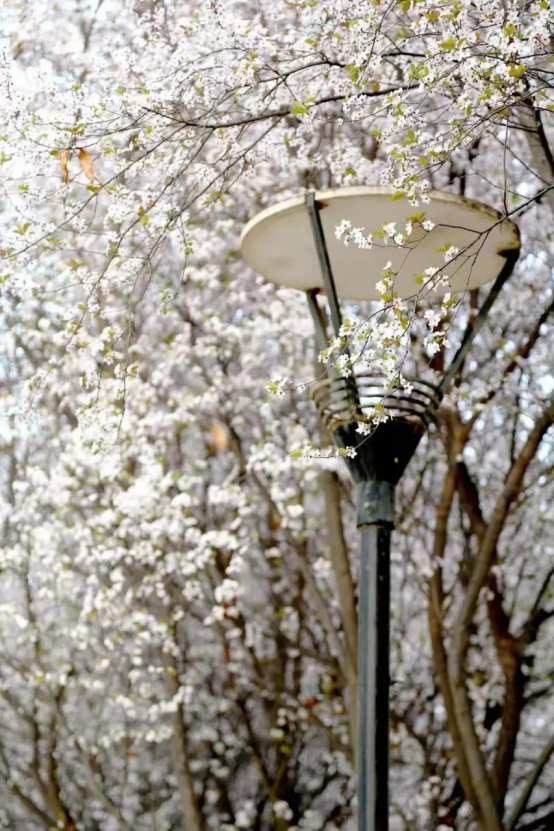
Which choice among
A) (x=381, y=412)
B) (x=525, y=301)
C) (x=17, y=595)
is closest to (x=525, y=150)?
(x=525, y=301)

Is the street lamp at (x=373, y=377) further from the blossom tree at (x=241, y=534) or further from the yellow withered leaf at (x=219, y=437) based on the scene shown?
the yellow withered leaf at (x=219, y=437)

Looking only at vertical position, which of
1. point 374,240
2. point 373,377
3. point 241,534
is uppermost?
point 241,534

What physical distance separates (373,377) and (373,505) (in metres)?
0.42

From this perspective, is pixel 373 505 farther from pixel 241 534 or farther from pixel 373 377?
pixel 241 534

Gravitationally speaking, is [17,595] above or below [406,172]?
above

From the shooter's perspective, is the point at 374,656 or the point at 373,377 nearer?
the point at 374,656

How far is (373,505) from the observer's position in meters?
3.36

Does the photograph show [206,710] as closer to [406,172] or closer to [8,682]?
[8,682]

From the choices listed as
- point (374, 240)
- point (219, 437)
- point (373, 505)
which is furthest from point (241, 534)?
point (374, 240)

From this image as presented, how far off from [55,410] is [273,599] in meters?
2.56

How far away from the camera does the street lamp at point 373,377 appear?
314 centimetres

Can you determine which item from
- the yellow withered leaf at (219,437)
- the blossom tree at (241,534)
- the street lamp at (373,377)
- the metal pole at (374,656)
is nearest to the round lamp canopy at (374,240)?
A: the street lamp at (373,377)

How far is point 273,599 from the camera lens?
921 centimetres

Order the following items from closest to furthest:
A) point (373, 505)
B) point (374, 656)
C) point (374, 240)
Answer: point (374, 656), point (373, 505), point (374, 240)
